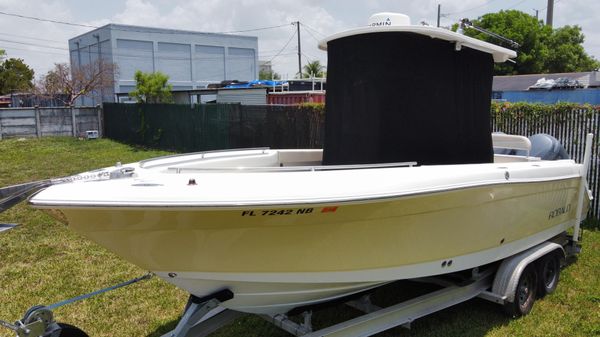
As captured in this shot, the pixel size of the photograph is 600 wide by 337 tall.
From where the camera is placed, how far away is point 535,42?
3281 centimetres

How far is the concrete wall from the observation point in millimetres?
20703

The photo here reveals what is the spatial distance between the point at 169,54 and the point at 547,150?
156 ft

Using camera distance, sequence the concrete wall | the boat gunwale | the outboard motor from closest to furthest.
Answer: the boat gunwale
the outboard motor
the concrete wall

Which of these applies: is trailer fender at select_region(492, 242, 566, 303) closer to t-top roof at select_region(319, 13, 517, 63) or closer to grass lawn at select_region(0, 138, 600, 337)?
grass lawn at select_region(0, 138, 600, 337)

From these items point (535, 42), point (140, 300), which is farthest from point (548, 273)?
point (535, 42)

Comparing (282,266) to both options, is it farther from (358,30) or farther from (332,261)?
(358,30)

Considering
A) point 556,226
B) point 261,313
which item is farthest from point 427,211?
point 556,226

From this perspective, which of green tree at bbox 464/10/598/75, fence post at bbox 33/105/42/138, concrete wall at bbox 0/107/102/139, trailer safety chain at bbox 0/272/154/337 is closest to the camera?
trailer safety chain at bbox 0/272/154/337

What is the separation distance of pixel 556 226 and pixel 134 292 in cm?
392

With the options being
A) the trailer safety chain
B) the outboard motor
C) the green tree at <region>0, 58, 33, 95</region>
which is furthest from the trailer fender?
the green tree at <region>0, 58, 33, 95</region>

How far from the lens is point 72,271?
17.5 ft

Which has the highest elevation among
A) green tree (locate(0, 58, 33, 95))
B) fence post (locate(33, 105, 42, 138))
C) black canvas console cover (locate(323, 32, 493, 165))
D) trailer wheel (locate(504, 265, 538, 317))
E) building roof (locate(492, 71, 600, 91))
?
A: green tree (locate(0, 58, 33, 95))

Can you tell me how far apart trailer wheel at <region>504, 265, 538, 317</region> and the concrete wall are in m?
21.1

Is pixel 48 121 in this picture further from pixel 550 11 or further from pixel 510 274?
pixel 550 11
